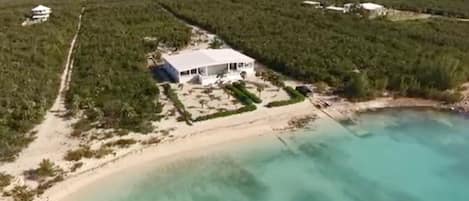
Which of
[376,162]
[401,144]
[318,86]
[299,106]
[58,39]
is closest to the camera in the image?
[376,162]

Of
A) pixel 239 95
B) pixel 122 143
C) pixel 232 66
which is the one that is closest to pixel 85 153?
pixel 122 143

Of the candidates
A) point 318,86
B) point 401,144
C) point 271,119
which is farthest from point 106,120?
point 401,144

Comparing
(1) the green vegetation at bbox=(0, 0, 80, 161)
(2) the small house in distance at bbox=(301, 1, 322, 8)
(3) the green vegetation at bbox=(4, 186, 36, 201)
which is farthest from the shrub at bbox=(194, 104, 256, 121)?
(2) the small house in distance at bbox=(301, 1, 322, 8)

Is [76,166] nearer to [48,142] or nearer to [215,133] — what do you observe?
[48,142]

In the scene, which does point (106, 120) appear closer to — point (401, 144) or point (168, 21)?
point (401, 144)

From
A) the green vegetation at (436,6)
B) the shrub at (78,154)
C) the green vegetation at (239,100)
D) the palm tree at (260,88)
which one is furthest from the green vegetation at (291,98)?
the green vegetation at (436,6)

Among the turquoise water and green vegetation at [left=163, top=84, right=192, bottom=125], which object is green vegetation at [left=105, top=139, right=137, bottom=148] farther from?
green vegetation at [left=163, top=84, right=192, bottom=125]
